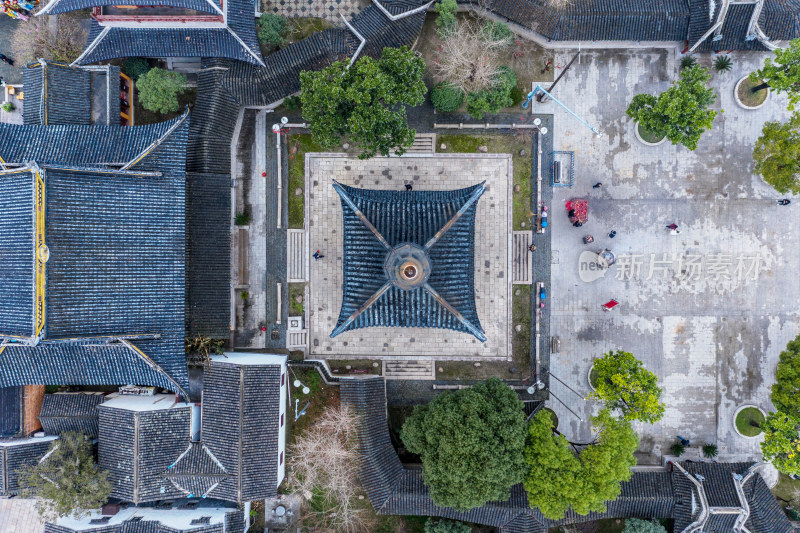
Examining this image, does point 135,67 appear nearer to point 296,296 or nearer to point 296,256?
point 296,256

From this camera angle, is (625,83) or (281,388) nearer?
(281,388)

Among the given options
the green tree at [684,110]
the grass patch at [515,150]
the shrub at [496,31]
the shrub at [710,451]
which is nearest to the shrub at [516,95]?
the grass patch at [515,150]

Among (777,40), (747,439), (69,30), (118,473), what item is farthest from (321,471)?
(777,40)

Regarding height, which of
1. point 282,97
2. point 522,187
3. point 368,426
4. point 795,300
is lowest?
point 368,426

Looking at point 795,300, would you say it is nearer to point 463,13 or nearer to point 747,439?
point 747,439

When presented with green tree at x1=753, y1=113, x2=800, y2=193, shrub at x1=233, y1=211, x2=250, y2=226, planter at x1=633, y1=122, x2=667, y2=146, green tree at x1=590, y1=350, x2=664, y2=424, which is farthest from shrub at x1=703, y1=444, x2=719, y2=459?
shrub at x1=233, y1=211, x2=250, y2=226

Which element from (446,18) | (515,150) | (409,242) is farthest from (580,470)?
(446,18)
